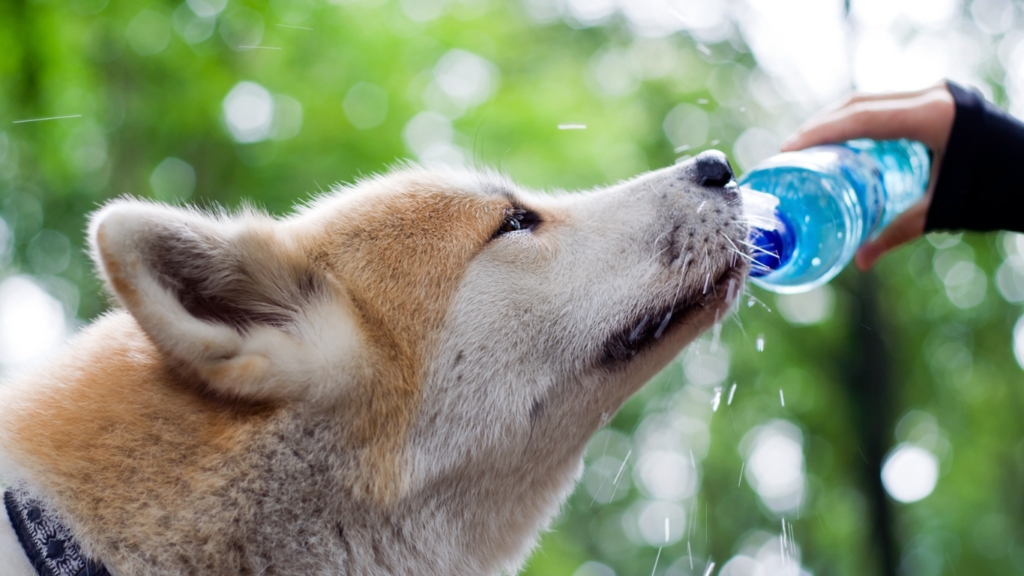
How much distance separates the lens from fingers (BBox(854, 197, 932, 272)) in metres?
3.57

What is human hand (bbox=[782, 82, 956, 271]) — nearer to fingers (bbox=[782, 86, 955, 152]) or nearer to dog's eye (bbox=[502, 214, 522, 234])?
fingers (bbox=[782, 86, 955, 152])

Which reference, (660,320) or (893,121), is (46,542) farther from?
(893,121)

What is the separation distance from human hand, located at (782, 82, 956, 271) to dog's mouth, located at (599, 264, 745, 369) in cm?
104

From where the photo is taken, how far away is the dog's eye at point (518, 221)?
2915mm

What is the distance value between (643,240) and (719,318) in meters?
0.44

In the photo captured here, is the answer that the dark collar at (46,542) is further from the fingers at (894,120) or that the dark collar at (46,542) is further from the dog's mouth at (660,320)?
the fingers at (894,120)

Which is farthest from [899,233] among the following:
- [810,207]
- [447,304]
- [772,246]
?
[447,304]

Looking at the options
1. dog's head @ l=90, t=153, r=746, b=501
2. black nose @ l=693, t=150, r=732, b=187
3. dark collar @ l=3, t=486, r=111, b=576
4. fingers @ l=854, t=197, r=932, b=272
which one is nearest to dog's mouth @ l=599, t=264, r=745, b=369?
dog's head @ l=90, t=153, r=746, b=501

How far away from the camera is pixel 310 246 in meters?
2.66

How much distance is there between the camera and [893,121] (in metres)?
3.35

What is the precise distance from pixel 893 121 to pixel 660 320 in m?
1.61

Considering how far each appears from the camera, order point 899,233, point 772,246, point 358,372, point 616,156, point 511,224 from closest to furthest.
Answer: point 358,372 → point 511,224 → point 772,246 → point 899,233 → point 616,156

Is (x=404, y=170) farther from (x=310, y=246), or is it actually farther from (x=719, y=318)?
(x=719, y=318)

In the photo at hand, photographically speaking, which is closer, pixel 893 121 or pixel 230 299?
pixel 230 299
